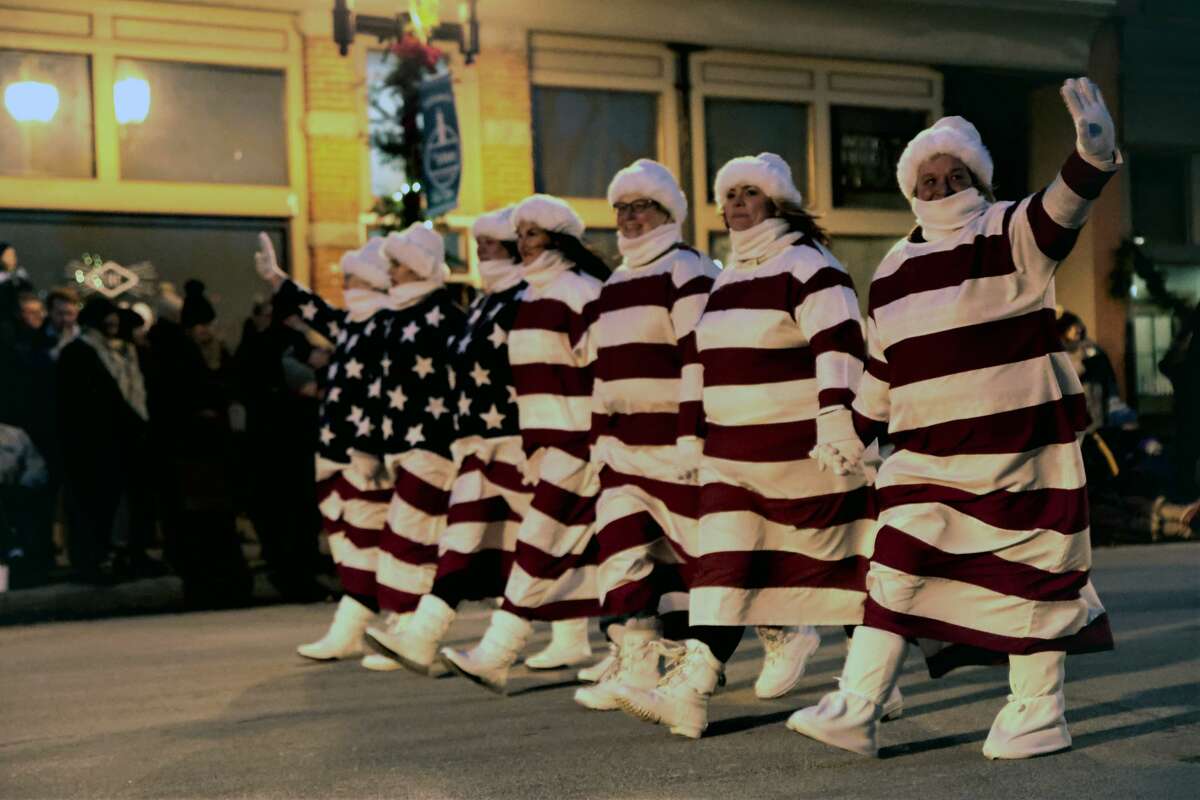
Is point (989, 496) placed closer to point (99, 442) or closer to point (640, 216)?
point (640, 216)

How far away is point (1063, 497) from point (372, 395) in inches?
171

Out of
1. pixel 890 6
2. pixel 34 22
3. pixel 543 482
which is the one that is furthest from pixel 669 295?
pixel 890 6

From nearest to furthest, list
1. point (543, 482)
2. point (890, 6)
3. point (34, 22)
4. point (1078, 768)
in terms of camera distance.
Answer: point (1078, 768) < point (543, 482) < point (34, 22) < point (890, 6)

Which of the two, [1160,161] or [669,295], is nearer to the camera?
[669,295]

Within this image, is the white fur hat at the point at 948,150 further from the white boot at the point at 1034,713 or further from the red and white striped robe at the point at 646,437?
the white boot at the point at 1034,713

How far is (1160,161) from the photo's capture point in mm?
24656

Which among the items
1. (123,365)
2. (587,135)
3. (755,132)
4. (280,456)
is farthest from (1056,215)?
(755,132)

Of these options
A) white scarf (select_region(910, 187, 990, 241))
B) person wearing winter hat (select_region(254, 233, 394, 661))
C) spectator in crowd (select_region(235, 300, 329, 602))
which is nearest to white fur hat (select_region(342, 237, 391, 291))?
person wearing winter hat (select_region(254, 233, 394, 661))

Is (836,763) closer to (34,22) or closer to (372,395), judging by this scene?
(372,395)

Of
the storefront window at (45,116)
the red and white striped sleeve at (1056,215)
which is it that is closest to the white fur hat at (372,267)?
the red and white striped sleeve at (1056,215)

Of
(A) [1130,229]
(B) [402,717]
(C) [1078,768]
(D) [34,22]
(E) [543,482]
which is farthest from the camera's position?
(A) [1130,229]

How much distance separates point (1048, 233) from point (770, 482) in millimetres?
1492

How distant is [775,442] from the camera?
6.93 metres

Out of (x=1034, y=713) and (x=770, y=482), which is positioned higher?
(x=770, y=482)
